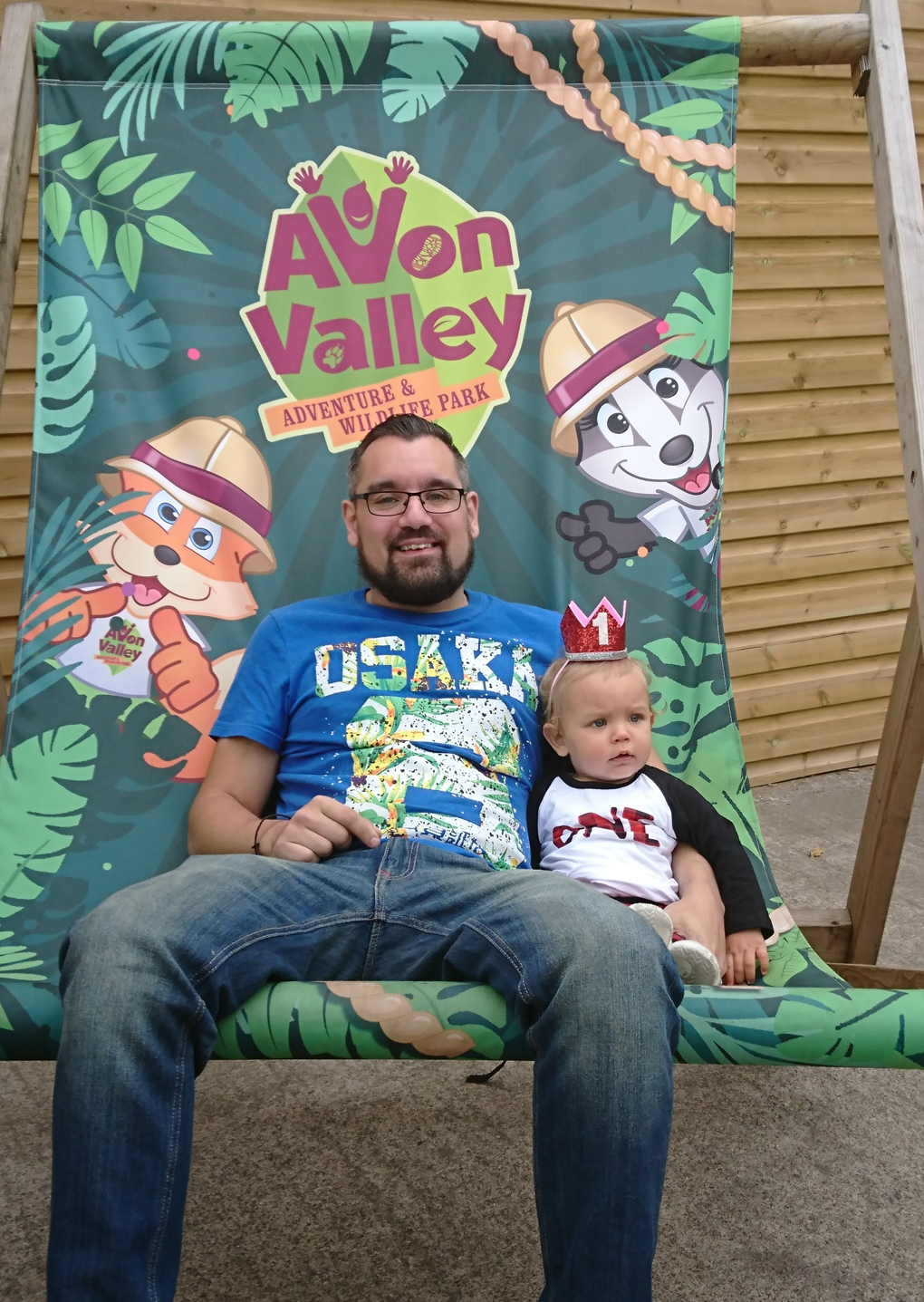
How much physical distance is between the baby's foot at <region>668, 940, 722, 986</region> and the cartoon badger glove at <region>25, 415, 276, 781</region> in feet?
2.70

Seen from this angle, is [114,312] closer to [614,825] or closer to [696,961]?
[614,825]

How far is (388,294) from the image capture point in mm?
2086

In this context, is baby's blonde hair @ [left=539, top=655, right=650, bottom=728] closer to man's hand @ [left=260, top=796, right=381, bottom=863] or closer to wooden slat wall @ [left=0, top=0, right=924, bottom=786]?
man's hand @ [left=260, top=796, right=381, bottom=863]

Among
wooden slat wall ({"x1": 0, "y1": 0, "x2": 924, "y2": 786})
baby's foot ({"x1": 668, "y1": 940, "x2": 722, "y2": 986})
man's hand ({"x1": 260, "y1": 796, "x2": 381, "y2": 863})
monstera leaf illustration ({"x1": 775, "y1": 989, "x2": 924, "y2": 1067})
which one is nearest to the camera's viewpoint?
monstera leaf illustration ({"x1": 775, "y1": 989, "x2": 924, "y2": 1067})

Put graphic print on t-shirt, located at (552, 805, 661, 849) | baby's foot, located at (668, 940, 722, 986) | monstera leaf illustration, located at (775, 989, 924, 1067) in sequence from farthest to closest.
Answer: graphic print on t-shirt, located at (552, 805, 661, 849)
baby's foot, located at (668, 940, 722, 986)
monstera leaf illustration, located at (775, 989, 924, 1067)

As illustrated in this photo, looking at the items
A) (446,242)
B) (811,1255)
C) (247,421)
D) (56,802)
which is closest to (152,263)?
(247,421)

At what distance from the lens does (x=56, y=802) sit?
5.63 feet

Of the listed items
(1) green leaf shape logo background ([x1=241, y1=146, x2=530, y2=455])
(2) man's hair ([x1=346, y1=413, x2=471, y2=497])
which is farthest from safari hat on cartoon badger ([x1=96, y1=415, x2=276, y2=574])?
(2) man's hair ([x1=346, y1=413, x2=471, y2=497])

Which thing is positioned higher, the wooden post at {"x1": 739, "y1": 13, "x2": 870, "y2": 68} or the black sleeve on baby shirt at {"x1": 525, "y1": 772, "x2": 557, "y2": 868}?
the wooden post at {"x1": 739, "y1": 13, "x2": 870, "y2": 68}

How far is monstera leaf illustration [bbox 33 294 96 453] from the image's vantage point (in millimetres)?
1962

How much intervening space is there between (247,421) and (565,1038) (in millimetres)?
1287

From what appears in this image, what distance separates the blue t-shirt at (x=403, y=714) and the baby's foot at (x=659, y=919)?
0.62 ft

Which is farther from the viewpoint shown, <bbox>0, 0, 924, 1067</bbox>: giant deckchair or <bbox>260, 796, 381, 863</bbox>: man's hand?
<bbox>0, 0, 924, 1067</bbox>: giant deckchair

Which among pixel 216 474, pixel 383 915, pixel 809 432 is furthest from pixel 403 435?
pixel 809 432
